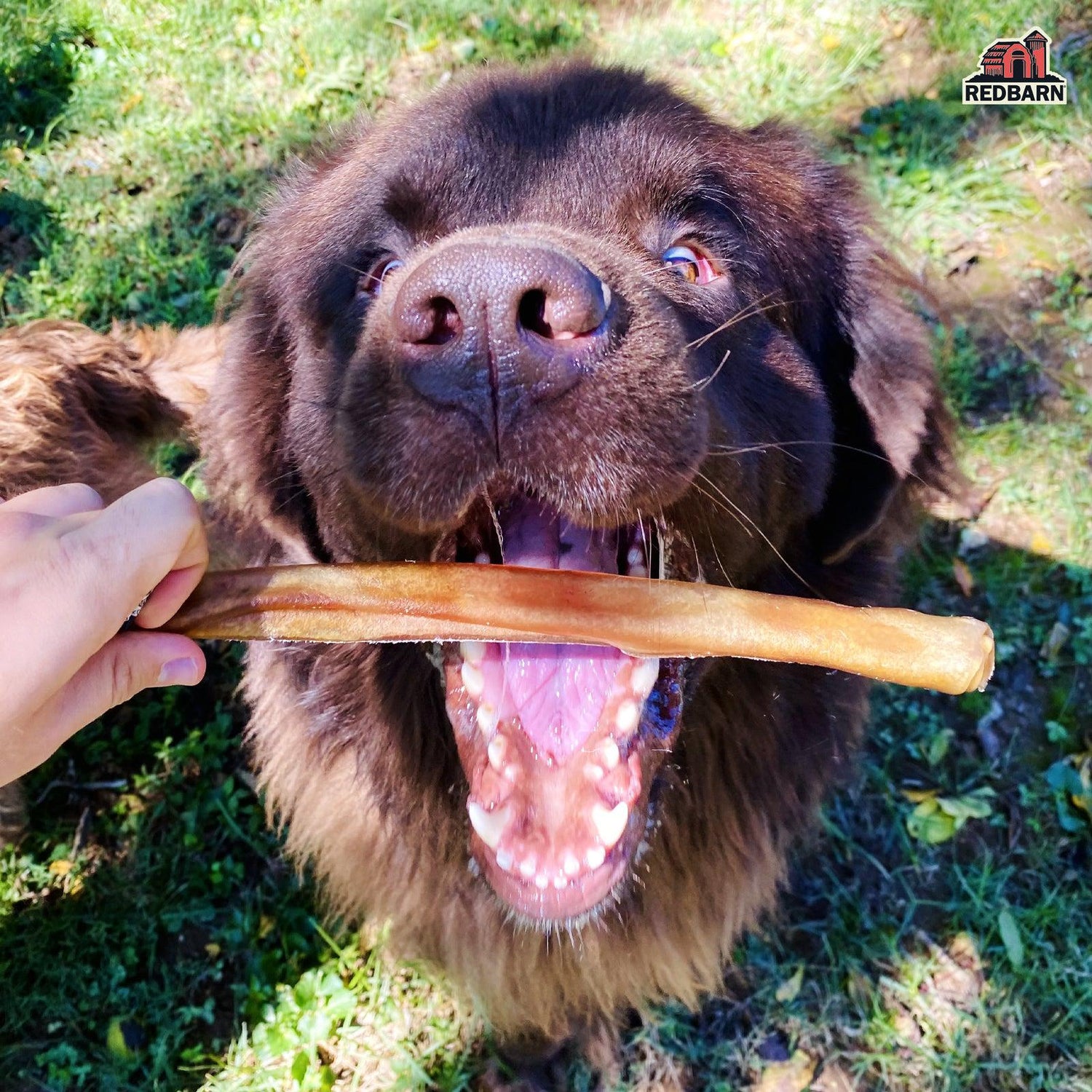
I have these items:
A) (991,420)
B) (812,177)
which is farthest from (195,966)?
(991,420)

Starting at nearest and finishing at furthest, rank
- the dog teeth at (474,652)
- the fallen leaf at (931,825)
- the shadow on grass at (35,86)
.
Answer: the dog teeth at (474,652), the fallen leaf at (931,825), the shadow on grass at (35,86)

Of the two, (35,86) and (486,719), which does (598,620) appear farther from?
(35,86)

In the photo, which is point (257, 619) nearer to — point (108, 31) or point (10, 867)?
point (10, 867)

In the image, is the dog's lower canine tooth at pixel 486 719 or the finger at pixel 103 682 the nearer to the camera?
the finger at pixel 103 682

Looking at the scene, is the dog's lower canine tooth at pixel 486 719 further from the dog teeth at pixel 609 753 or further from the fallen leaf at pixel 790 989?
the fallen leaf at pixel 790 989

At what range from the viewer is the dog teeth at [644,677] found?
1817 mm

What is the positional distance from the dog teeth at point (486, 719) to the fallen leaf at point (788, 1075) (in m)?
1.76

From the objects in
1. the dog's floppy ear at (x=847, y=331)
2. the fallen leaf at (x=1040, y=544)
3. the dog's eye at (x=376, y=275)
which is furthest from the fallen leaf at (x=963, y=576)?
the dog's eye at (x=376, y=275)

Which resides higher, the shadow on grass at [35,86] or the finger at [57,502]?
the shadow on grass at [35,86]

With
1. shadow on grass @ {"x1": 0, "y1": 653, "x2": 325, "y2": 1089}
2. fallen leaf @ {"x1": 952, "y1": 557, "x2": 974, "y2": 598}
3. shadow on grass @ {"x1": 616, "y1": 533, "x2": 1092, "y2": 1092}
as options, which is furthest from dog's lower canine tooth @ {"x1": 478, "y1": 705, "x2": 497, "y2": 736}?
fallen leaf @ {"x1": 952, "y1": 557, "x2": 974, "y2": 598}

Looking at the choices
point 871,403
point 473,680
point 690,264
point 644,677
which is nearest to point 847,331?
point 871,403

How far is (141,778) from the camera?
3.29 metres

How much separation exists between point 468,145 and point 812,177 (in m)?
0.95

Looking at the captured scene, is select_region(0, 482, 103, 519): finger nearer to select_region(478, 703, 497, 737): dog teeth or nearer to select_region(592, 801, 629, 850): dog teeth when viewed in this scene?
select_region(478, 703, 497, 737): dog teeth
